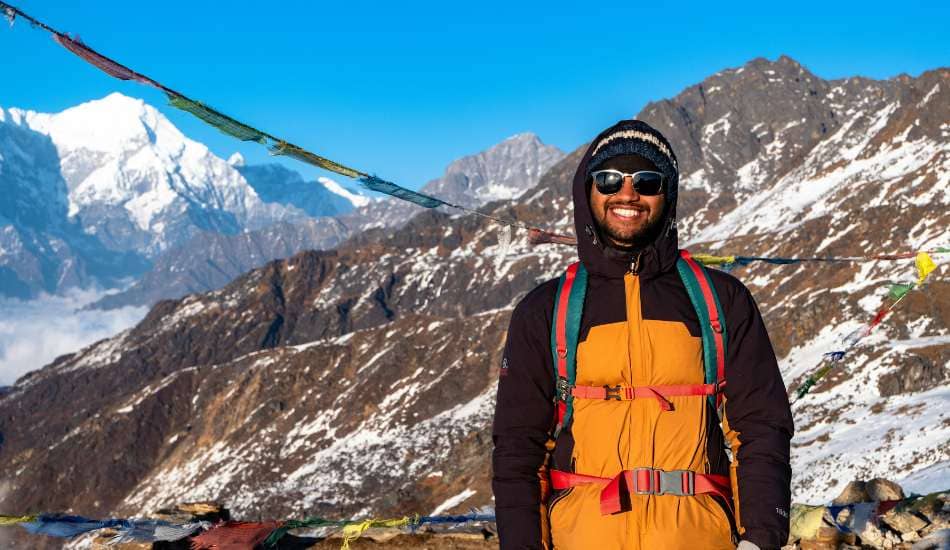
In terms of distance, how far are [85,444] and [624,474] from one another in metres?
149

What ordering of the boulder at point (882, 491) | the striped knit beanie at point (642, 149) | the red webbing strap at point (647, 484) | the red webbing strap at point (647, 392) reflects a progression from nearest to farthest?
1. the red webbing strap at point (647, 484)
2. the red webbing strap at point (647, 392)
3. the striped knit beanie at point (642, 149)
4. the boulder at point (882, 491)

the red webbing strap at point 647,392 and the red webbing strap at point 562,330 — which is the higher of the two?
the red webbing strap at point 562,330

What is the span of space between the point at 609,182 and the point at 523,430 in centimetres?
144

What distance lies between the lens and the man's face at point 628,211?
389cm

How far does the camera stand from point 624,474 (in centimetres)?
367

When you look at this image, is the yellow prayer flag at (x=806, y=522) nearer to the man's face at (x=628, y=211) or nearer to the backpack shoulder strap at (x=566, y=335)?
the backpack shoulder strap at (x=566, y=335)

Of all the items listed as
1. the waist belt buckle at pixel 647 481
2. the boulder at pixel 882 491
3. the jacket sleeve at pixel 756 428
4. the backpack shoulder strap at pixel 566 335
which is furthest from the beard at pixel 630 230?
the boulder at pixel 882 491

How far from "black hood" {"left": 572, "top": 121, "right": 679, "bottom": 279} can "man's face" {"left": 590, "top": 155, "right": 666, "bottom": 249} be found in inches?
1.9

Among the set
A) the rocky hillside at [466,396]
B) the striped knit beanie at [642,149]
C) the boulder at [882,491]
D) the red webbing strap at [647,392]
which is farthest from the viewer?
the rocky hillside at [466,396]

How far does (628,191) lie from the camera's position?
393 cm

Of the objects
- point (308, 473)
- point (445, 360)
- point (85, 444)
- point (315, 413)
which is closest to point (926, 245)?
point (445, 360)

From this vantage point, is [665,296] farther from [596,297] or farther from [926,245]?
[926,245]

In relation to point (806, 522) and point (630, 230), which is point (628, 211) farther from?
point (806, 522)

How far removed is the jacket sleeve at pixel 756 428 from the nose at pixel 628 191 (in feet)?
2.49
